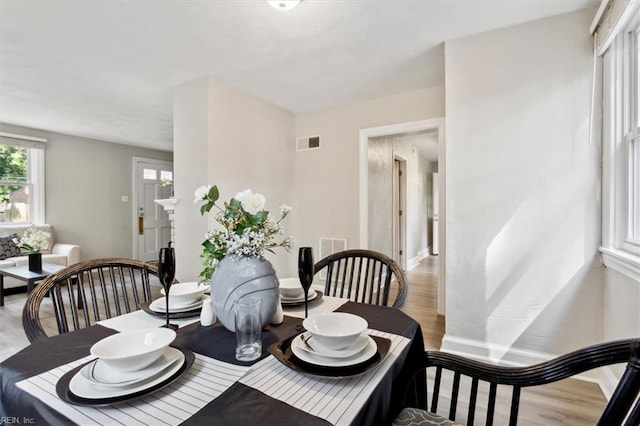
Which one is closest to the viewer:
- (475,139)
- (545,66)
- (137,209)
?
(545,66)

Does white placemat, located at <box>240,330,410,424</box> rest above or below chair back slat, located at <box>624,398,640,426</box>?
below

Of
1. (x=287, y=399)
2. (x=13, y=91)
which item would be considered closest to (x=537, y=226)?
(x=287, y=399)

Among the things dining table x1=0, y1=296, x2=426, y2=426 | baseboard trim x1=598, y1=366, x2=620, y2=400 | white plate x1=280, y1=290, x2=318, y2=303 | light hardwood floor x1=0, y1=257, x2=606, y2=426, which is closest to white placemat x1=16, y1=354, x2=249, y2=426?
dining table x1=0, y1=296, x2=426, y2=426

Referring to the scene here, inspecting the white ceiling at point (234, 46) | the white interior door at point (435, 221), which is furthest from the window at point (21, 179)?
the white interior door at point (435, 221)

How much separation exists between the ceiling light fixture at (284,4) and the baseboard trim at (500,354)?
97.9 inches

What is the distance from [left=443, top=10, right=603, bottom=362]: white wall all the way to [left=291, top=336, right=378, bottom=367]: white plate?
169 cm

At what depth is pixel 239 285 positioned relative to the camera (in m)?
0.97

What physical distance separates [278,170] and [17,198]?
13.3 feet

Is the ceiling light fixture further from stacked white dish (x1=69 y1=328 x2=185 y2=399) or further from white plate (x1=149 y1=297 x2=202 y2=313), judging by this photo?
stacked white dish (x1=69 y1=328 x2=185 y2=399)

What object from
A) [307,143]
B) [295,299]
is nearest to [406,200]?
[307,143]

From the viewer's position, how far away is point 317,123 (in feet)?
12.9

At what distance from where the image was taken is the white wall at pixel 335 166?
3525 mm

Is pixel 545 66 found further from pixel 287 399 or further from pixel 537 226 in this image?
pixel 287 399

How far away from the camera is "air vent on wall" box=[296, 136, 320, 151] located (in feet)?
12.9
